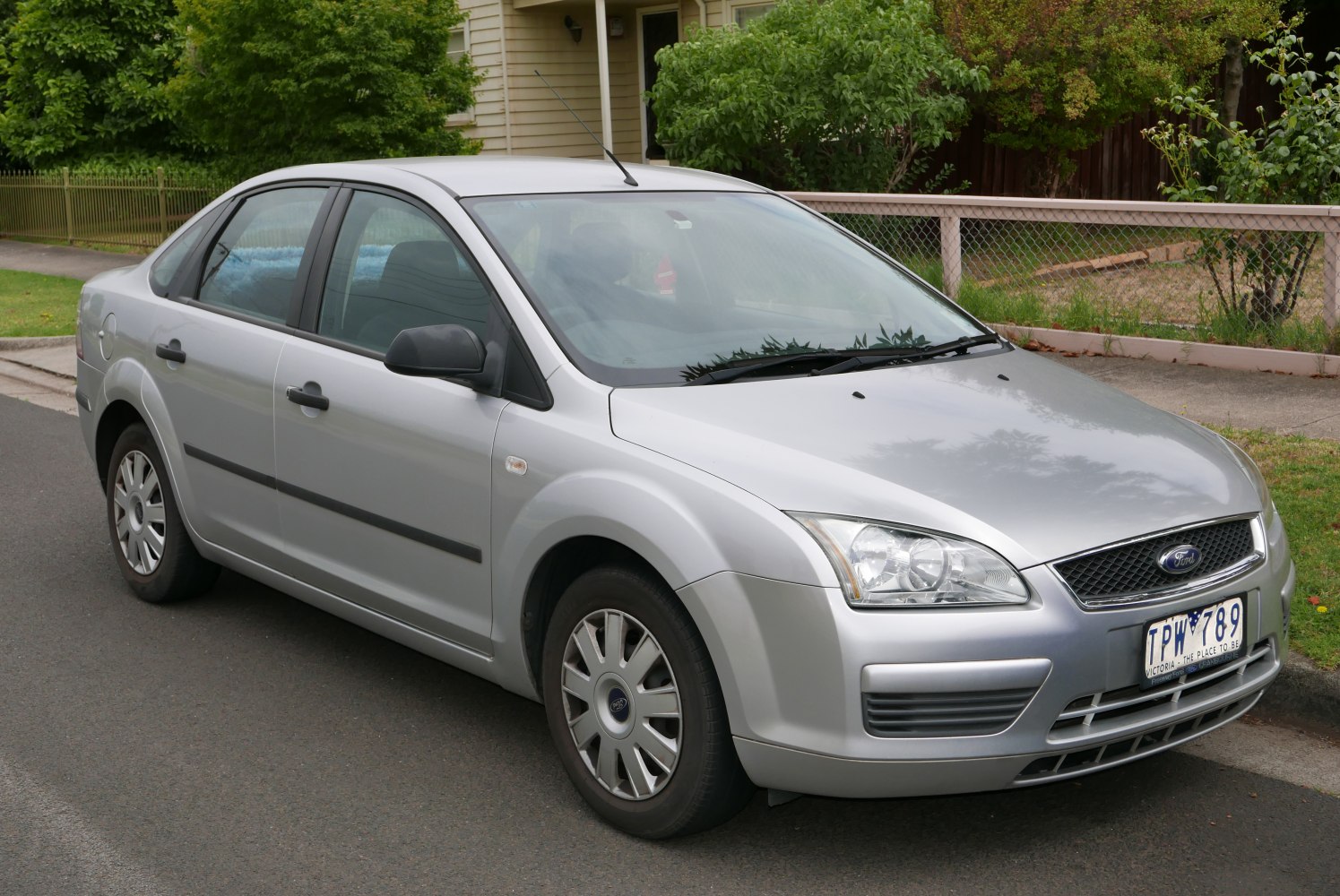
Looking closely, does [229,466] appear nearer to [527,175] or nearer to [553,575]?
[527,175]

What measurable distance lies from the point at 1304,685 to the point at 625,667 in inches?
87.4

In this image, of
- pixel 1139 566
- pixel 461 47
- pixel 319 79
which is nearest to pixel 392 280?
pixel 1139 566

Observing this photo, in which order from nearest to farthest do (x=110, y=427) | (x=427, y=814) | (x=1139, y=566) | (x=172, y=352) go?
(x=1139, y=566) → (x=427, y=814) → (x=172, y=352) → (x=110, y=427)

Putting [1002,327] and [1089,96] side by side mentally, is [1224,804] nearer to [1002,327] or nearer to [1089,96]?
[1002,327]

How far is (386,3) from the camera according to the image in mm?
16719

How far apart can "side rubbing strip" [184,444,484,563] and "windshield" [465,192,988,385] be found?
65cm

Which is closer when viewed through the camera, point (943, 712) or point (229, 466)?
point (943, 712)

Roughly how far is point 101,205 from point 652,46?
812cm

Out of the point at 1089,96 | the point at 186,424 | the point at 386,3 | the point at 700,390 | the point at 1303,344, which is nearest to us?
the point at 700,390

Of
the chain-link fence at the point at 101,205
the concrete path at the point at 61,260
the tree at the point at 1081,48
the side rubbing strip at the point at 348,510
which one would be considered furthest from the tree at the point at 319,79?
the side rubbing strip at the point at 348,510

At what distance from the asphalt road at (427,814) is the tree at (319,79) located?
476 inches

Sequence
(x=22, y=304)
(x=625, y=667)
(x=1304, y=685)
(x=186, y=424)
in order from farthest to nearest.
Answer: (x=22, y=304), (x=186, y=424), (x=1304, y=685), (x=625, y=667)

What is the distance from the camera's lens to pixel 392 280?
4742mm

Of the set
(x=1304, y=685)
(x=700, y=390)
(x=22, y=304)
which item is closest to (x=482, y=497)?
(x=700, y=390)
